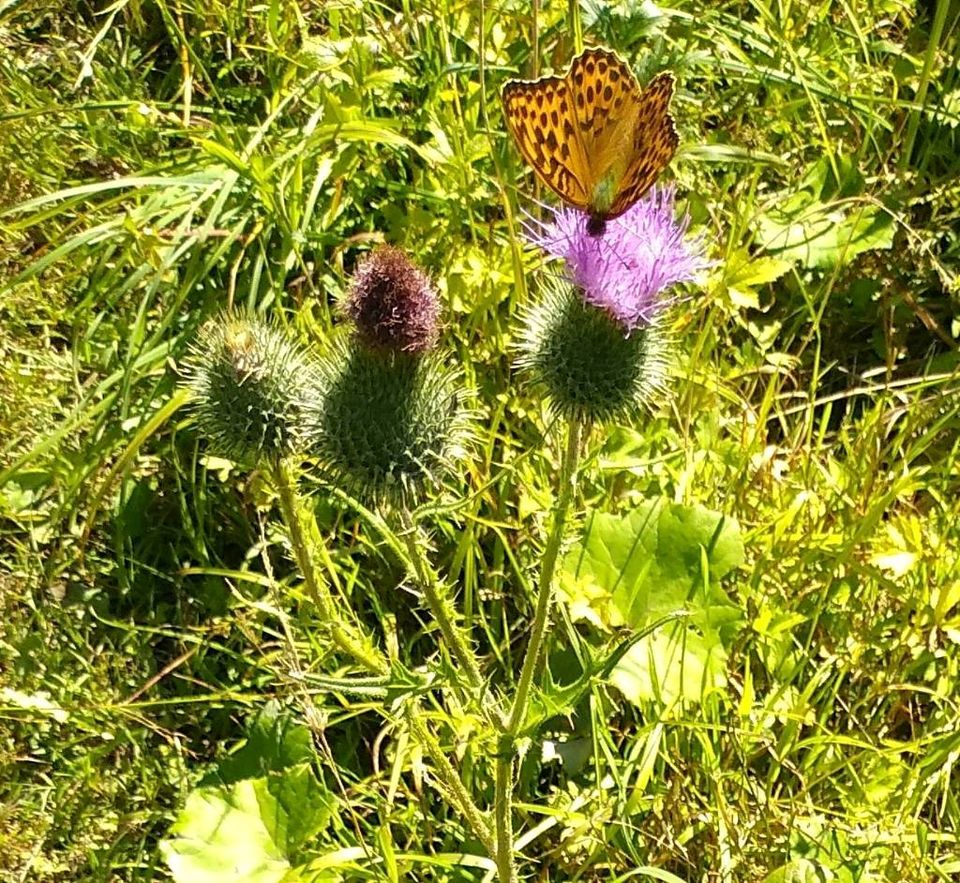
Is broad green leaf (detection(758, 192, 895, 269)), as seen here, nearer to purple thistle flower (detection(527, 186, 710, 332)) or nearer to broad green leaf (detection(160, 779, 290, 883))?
purple thistle flower (detection(527, 186, 710, 332))

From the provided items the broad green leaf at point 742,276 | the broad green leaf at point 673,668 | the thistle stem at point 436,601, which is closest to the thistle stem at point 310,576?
the thistle stem at point 436,601

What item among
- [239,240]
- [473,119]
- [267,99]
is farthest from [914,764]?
[267,99]

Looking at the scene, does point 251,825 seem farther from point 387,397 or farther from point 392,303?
point 392,303

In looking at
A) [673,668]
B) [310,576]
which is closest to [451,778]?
[310,576]

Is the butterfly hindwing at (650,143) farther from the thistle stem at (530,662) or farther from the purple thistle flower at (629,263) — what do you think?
the thistle stem at (530,662)

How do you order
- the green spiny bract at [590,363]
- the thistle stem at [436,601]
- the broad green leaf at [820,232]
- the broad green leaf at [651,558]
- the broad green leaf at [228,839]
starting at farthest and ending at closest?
the broad green leaf at [820,232]
the broad green leaf at [651,558]
the broad green leaf at [228,839]
the green spiny bract at [590,363]
the thistle stem at [436,601]

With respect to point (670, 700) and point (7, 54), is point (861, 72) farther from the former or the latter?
point (7, 54)
